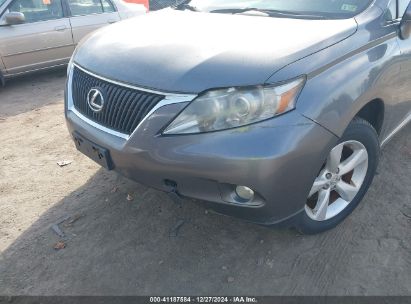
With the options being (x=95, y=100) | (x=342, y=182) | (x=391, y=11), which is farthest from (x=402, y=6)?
(x=95, y=100)

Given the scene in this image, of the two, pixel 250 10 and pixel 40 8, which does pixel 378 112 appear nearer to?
pixel 250 10

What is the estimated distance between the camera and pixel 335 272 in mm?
2299

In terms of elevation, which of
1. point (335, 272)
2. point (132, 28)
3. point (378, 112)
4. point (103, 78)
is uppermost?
point (132, 28)

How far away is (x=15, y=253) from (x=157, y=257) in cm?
95

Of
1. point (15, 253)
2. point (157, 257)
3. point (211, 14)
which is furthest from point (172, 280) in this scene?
point (211, 14)

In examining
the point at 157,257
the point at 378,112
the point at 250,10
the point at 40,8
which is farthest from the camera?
the point at 40,8

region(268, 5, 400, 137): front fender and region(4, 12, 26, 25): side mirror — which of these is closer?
region(268, 5, 400, 137): front fender

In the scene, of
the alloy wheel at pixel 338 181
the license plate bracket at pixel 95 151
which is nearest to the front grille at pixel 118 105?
the license plate bracket at pixel 95 151

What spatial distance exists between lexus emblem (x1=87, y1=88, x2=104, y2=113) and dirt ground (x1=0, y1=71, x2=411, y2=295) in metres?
0.80

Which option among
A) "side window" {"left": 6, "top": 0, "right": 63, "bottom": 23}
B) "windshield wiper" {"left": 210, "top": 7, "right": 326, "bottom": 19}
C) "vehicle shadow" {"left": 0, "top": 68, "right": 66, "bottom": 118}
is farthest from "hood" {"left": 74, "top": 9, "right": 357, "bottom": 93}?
"side window" {"left": 6, "top": 0, "right": 63, "bottom": 23}

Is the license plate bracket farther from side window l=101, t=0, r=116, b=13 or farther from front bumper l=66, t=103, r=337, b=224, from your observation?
side window l=101, t=0, r=116, b=13

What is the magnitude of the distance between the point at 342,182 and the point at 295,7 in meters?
1.26

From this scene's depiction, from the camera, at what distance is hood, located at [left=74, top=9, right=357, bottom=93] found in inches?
77.2

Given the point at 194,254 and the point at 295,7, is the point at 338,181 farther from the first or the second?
the point at 295,7
